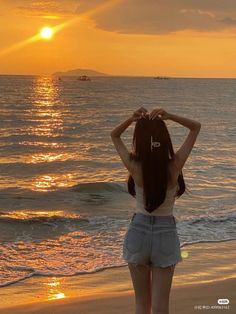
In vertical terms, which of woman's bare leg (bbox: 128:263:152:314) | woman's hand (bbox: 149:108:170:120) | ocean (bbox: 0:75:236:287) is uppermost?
woman's hand (bbox: 149:108:170:120)

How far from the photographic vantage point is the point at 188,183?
19391 mm

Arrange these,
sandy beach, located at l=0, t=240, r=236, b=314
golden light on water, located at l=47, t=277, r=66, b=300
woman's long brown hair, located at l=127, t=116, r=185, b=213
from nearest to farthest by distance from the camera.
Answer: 1. woman's long brown hair, located at l=127, t=116, r=185, b=213
2. sandy beach, located at l=0, t=240, r=236, b=314
3. golden light on water, located at l=47, t=277, r=66, b=300

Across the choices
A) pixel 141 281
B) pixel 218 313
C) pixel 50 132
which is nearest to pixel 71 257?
pixel 218 313

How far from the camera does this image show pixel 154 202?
3.91 m

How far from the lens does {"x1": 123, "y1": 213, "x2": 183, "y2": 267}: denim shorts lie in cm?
397

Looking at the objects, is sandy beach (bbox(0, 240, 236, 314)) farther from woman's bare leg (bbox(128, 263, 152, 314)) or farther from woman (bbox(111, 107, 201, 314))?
woman (bbox(111, 107, 201, 314))

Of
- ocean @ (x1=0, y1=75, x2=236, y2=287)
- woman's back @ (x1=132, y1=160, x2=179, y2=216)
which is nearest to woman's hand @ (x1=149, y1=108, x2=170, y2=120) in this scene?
woman's back @ (x1=132, y1=160, x2=179, y2=216)

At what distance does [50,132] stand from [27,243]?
30854 mm

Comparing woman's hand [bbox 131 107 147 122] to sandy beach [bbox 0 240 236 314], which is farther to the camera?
sandy beach [bbox 0 240 236 314]

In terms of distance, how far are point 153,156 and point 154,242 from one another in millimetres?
634

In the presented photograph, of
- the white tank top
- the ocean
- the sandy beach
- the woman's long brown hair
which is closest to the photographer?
the woman's long brown hair

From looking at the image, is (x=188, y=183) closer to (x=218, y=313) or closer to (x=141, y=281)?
(x=218, y=313)

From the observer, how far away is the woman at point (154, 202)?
3867mm

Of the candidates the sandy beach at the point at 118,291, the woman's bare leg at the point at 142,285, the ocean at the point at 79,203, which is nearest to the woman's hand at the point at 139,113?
the woman's bare leg at the point at 142,285
